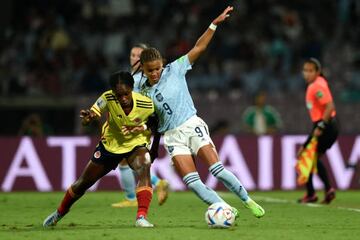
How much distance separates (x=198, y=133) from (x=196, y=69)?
11.8 meters

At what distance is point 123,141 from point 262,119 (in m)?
10.5

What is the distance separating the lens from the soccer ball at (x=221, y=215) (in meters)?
10.3

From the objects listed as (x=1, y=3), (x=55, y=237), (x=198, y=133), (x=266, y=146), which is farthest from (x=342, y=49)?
(x=55, y=237)

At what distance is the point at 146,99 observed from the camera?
10836mm

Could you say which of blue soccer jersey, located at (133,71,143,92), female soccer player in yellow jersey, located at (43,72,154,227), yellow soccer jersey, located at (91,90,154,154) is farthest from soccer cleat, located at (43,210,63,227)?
blue soccer jersey, located at (133,71,143,92)

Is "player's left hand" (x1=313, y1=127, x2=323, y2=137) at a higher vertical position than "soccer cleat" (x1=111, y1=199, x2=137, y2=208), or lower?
higher

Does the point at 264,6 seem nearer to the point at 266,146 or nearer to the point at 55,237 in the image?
the point at 266,146

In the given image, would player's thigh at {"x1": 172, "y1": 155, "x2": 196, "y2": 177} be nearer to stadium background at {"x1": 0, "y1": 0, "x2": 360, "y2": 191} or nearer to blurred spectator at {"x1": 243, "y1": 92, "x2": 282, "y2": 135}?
stadium background at {"x1": 0, "y1": 0, "x2": 360, "y2": 191}

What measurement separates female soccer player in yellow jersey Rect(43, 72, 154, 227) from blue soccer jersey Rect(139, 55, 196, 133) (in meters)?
0.24

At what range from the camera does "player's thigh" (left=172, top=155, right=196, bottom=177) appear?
10898 millimetres

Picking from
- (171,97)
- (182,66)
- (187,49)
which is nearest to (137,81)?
(182,66)

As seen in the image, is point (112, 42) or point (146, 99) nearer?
point (146, 99)

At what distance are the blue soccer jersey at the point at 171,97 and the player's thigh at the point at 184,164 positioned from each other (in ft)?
1.15

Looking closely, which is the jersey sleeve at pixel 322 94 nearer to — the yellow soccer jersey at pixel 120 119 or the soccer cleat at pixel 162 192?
the soccer cleat at pixel 162 192
